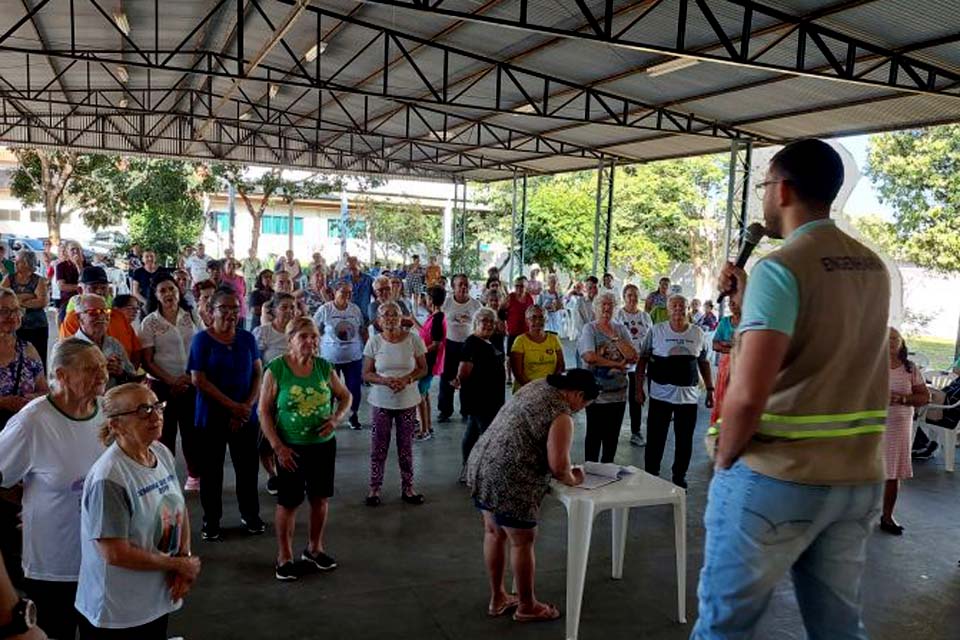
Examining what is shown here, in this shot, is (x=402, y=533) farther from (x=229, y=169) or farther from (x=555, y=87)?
(x=229, y=169)

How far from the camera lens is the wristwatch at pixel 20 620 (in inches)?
52.0

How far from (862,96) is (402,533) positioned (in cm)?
779

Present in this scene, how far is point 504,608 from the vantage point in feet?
12.3

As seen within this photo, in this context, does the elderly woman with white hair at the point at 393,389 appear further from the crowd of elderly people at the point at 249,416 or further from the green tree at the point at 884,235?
the green tree at the point at 884,235

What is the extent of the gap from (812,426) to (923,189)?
16342 millimetres

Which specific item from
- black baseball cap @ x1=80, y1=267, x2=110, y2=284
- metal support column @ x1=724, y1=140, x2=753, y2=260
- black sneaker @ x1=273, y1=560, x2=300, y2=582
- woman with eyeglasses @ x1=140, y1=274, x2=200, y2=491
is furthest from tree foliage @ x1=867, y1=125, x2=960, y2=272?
black baseball cap @ x1=80, y1=267, x2=110, y2=284

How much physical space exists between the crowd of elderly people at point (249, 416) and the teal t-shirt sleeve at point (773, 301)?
1.78 metres

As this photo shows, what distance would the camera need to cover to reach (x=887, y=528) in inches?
206

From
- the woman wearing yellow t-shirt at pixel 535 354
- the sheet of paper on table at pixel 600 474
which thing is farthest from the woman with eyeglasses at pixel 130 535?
the woman wearing yellow t-shirt at pixel 535 354

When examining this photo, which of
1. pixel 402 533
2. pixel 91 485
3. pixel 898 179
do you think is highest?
pixel 898 179

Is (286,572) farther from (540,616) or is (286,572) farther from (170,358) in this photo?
(170,358)

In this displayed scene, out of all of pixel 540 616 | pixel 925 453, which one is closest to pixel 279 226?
pixel 925 453

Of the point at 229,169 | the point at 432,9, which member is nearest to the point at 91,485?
the point at 432,9

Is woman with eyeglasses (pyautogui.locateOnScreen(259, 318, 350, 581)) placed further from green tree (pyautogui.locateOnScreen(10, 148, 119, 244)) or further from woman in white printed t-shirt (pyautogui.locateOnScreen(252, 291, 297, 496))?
green tree (pyautogui.locateOnScreen(10, 148, 119, 244))
